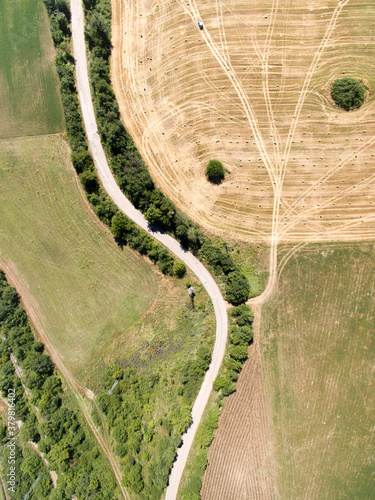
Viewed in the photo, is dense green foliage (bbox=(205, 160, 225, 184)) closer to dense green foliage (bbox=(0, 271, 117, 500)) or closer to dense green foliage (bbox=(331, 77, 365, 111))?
dense green foliage (bbox=(331, 77, 365, 111))

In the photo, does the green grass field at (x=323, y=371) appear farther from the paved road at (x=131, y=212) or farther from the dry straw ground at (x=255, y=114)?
the paved road at (x=131, y=212)

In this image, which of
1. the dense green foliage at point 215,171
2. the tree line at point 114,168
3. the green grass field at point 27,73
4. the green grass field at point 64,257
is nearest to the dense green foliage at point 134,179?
the tree line at point 114,168

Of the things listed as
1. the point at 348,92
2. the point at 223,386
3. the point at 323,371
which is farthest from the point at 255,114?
the point at 223,386

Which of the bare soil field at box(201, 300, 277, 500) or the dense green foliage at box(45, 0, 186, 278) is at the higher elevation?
the dense green foliage at box(45, 0, 186, 278)

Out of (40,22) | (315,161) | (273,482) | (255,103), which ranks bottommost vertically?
→ (273,482)

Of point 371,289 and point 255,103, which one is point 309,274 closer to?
point 371,289

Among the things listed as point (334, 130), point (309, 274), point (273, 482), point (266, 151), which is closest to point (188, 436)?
point (273, 482)

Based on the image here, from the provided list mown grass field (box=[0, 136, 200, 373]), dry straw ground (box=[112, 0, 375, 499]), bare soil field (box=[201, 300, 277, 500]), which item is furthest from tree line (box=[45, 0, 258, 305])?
bare soil field (box=[201, 300, 277, 500])
